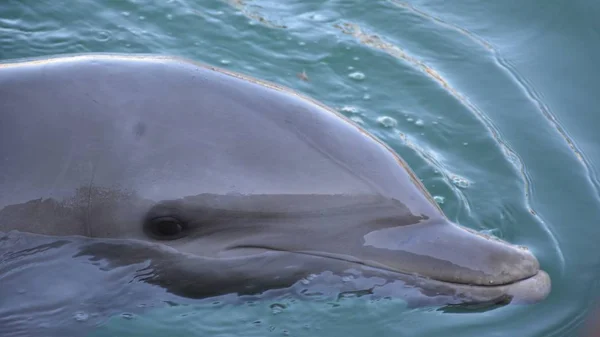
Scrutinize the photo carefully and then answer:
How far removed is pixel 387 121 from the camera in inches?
333

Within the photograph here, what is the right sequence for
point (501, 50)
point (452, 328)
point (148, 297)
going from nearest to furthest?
1. point (148, 297)
2. point (452, 328)
3. point (501, 50)

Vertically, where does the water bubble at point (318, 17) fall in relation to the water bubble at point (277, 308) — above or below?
above

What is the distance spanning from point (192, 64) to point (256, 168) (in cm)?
88

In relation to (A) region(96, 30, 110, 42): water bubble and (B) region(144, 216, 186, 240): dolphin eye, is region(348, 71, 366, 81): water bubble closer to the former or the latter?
(A) region(96, 30, 110, 42): water bubble

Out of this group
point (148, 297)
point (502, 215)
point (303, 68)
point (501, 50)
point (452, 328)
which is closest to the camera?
point (148, 297)

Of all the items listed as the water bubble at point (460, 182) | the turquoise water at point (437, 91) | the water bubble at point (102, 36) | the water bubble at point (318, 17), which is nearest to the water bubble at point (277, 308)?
the turquoise water at point (437, 91)

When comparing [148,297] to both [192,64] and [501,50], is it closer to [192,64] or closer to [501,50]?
[192,64]

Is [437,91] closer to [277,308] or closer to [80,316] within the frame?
[277,308]

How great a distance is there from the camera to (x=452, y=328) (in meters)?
5.42

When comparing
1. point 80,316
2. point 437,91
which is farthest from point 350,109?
point 80,316

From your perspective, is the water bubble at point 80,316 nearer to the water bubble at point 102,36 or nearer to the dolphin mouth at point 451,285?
the dolphin mouth at point 451,285

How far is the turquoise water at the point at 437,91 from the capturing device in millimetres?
5418

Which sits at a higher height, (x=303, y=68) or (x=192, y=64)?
(x=303, y=68)

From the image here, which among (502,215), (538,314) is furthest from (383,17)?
(538,314)
